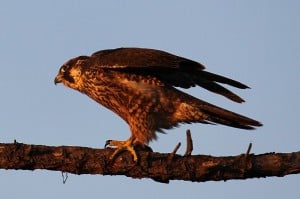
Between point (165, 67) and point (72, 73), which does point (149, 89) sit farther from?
point (72, 73)

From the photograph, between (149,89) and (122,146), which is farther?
(149,89)

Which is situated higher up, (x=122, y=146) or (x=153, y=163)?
(x=122, y=146)

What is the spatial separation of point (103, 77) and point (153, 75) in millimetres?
673

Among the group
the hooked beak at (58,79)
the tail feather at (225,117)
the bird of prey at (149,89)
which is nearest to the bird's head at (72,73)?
the hooked beak at (58,79)

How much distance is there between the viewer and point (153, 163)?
600 cm

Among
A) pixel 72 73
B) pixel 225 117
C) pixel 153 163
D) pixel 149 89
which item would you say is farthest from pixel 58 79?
pixel 153 163

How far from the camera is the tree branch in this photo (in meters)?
5.76

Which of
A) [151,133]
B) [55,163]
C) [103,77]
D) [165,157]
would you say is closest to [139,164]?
[165,157]

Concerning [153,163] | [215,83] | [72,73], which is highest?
[72,73]

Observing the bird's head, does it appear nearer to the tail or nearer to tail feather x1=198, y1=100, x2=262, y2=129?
the tail

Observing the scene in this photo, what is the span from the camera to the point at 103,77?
812 cm

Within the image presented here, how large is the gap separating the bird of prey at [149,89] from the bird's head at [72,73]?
0.89 ft

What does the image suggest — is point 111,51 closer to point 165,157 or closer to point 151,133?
point 151,133

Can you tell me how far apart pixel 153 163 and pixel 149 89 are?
6.77 feet
